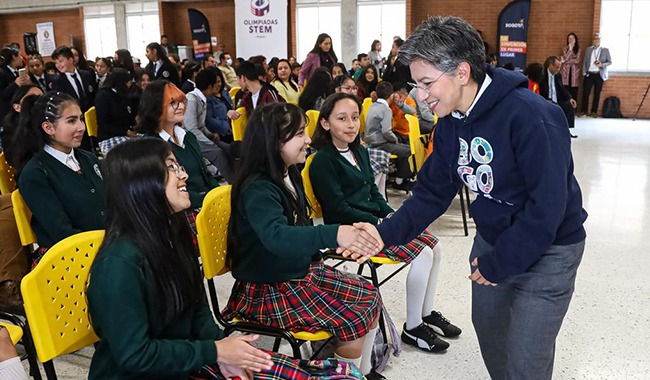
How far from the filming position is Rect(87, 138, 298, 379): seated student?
54.3 inches

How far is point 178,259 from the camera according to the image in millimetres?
1527

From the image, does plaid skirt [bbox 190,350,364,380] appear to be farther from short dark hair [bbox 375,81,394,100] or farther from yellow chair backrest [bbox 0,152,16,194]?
short dark hair [bbox 375,81,394,100]

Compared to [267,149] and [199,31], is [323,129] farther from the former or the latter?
[199,31]

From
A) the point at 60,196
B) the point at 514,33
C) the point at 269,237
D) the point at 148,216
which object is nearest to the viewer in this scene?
the point at 148,216

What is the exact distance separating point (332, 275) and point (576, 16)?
1073 centimetres

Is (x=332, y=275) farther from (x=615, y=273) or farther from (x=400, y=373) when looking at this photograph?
(x=615, y=273)

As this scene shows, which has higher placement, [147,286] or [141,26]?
[141,26]

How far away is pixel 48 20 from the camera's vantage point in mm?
16688

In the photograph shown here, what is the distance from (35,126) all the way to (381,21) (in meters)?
11.0

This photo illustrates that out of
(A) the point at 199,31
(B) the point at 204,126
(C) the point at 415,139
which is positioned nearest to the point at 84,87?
(B) the point at 204,126

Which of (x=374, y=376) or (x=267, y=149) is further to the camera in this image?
(x=374, y=376)

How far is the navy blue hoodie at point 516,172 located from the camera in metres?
1.47

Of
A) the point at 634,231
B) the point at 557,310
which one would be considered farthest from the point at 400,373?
the point at 634,231

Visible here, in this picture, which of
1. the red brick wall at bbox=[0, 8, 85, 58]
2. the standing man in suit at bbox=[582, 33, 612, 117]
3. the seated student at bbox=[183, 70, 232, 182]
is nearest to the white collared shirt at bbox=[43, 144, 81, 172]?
the seated student at bbox=[183, 70, 232, 182]
